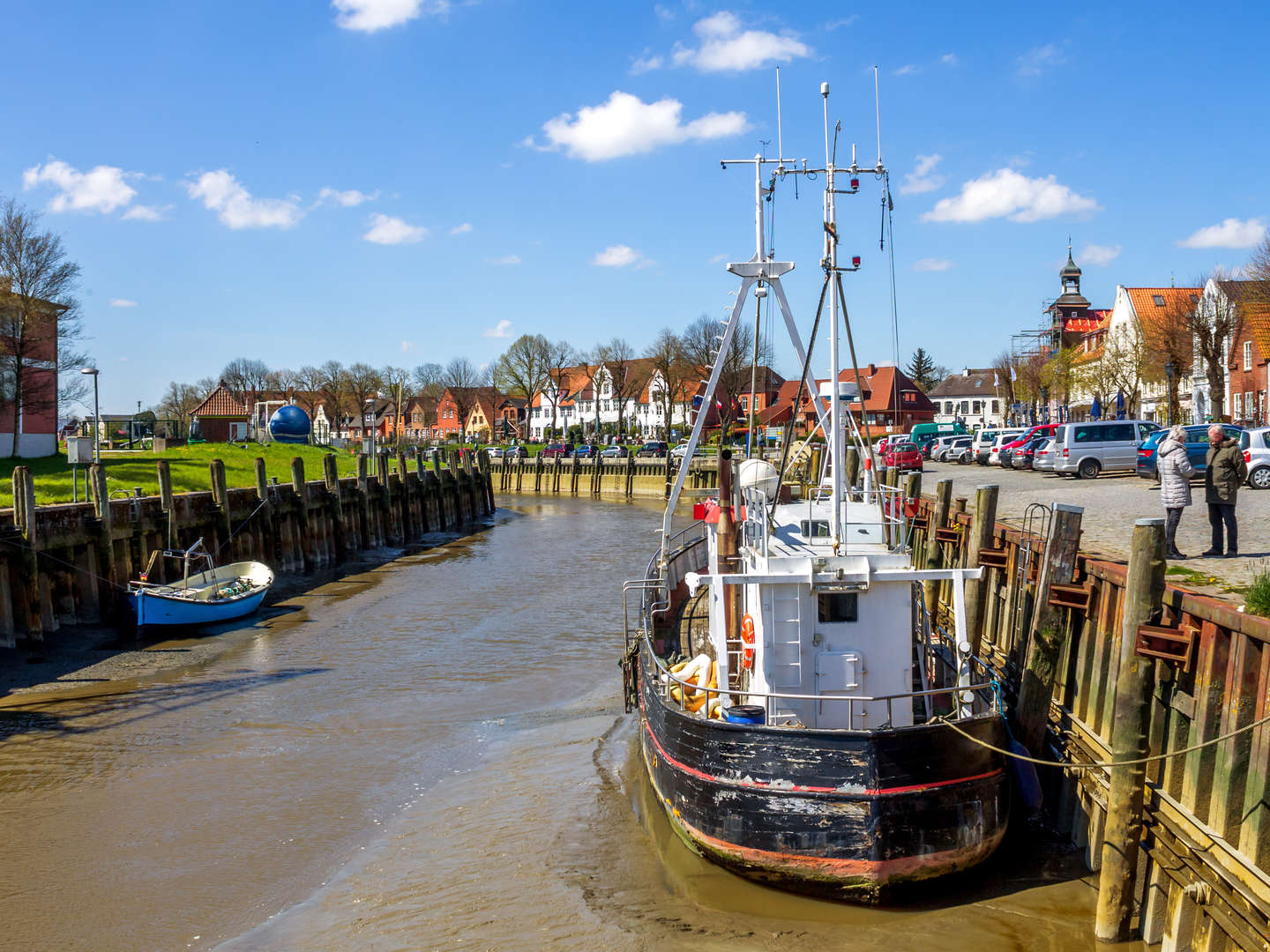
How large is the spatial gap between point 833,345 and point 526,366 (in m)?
93.9

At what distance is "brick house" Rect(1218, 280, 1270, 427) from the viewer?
39.6 m

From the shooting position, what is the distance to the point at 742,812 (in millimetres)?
9055

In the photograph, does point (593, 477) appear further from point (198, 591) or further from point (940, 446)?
point (198, 591)

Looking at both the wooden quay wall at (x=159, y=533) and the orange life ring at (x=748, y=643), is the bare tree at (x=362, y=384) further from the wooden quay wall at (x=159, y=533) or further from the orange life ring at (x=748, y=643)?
the orange life ring at (x=748, y=643)

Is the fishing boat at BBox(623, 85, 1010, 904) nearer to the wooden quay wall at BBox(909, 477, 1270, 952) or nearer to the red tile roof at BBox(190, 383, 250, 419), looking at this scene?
the wooden quay wall at BBox(909, 477, 1270, 952)

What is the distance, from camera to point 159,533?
76.6 ft

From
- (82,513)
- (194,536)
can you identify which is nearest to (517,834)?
(82,513)

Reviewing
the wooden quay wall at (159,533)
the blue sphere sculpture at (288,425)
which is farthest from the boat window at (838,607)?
the blue sphere sculpture at (288,425)

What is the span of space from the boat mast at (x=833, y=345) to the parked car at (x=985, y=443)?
3284cm

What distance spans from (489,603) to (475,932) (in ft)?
57.0

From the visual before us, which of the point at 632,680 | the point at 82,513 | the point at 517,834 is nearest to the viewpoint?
the point at 517,834

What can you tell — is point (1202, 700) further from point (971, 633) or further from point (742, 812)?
point (971, 633)

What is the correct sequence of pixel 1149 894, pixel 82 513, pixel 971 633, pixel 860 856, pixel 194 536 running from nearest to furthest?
pixel 1149 894 → pixel 860 856 → pixel 971 633 → pixel 82 513 → pixel 194 536

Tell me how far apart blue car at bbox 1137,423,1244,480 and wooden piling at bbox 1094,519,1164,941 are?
1824 cm
